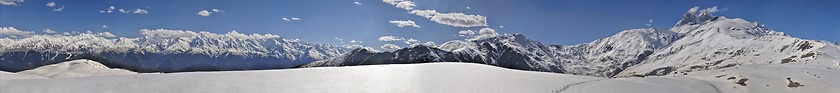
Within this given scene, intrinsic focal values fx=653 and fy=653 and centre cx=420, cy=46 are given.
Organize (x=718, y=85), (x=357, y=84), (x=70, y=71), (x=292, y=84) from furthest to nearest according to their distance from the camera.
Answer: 1. (x=70, y=71)
2. (x=718, y=85)
3. (x=357, y=84)
4. (x=292, y=84)

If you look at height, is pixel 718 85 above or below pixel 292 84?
above

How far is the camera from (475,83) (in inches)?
1047

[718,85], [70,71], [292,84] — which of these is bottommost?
[292,84]

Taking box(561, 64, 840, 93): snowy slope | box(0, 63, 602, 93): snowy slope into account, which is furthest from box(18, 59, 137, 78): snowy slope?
box(561, 64, 840, 93): snowy slope

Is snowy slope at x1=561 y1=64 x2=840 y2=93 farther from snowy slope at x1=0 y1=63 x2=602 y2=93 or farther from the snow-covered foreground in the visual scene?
snowy slope at x1=0 y1=63 x2=602 y2=93

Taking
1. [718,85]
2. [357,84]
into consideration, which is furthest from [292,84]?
[718,85]

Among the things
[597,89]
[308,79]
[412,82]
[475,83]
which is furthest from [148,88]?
[597,89]

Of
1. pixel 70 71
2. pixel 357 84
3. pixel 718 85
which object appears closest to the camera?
pixel 357 84

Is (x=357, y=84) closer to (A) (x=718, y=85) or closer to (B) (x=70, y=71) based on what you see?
(A) (x=718, y=85)

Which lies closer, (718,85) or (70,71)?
(718,85)

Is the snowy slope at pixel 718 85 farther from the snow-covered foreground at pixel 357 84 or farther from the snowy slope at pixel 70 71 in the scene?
the snowy slope at pixel 70 71

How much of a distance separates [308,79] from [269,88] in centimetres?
380

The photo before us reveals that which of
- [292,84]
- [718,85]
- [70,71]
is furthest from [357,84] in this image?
[70,71]

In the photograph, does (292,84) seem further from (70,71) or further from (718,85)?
(70,71)
